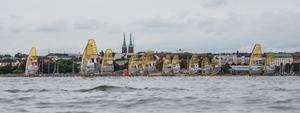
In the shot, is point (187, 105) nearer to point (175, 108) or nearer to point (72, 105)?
point (175, 108)

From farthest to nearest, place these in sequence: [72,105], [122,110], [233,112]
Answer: [72,105] → [122,110] → [233,112]

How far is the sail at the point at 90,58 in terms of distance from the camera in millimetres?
162125

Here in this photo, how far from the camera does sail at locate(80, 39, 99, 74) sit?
532 ft

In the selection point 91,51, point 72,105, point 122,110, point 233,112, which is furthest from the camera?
point 91,51

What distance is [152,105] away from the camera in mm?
33906

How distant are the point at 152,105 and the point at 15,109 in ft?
21.2

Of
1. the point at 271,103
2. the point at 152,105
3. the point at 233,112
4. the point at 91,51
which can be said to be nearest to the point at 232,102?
the point at 271,103

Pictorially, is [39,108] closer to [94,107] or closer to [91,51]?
[94,107]

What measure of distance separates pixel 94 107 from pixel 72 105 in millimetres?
1508

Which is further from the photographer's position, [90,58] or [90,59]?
[90,59]

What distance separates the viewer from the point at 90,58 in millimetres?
166875

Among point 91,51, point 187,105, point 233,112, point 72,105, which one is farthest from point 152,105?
point 91,51

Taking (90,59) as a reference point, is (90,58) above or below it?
above

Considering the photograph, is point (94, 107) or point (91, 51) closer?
point (94, 107)
